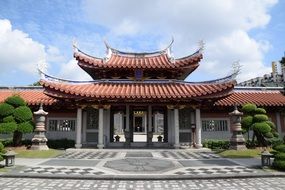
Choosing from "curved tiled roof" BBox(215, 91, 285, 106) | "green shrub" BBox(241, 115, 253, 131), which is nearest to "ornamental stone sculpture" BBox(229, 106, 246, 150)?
"green shrub" BBox(241, 115, 253, 131)

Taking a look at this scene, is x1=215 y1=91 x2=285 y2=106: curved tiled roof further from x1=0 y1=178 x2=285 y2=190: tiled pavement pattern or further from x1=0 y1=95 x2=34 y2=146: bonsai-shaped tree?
x1=0 y1=95 x2=34 y2=146: bonsai-shaped tree

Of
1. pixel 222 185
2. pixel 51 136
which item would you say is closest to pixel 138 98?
pixel 51 136

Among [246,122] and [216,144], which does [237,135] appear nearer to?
[246,122]

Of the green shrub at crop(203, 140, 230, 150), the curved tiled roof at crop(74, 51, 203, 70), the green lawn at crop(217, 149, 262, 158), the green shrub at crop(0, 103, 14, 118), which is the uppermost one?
the curved tiled roof at crop(74, 51, 203, 70)

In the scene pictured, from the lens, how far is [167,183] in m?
9.28

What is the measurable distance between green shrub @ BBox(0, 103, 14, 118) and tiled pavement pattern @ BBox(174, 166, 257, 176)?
1261 cm

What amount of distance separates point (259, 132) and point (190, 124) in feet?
16.6

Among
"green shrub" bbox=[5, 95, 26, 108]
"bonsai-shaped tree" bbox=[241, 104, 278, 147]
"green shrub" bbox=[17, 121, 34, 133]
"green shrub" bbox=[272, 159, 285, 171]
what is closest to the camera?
"green shrub" bbox=[272, 159, 285, 171]

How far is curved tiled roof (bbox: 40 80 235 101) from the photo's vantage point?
19.1 m

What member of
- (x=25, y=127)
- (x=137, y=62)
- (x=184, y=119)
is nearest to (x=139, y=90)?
(x=137, y=62)

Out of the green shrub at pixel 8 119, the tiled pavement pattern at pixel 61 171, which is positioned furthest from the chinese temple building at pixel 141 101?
the tiled pavement pattern at pixel 61 171

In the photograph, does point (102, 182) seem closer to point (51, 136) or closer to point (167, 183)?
point (167, 183)

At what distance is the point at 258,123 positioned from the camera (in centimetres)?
1788

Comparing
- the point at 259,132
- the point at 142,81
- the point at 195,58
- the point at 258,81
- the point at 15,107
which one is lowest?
the point at 259,132
